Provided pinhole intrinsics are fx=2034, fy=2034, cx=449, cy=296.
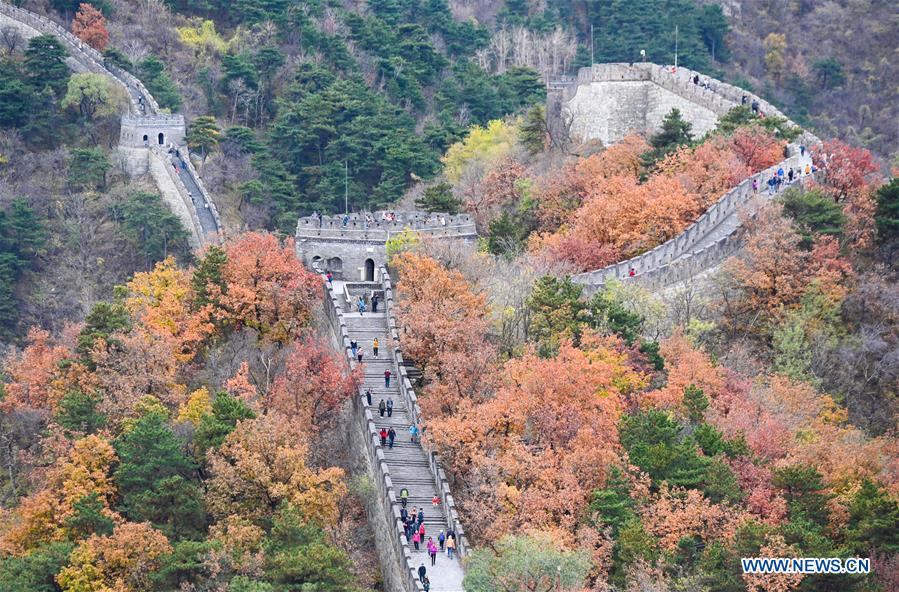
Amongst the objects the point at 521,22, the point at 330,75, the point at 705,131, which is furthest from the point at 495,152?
the point at 521,22

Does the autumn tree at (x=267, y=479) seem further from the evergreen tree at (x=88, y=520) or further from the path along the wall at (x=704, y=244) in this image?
the path along the wall at (x=704, y=244)

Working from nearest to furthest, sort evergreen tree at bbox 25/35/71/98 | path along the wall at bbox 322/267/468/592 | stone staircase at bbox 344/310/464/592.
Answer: stone staircase at bbox 344/310/464/592, path along the wall at bbox 322/267/468/592, evergreen tree at bbox 25/35/71/98

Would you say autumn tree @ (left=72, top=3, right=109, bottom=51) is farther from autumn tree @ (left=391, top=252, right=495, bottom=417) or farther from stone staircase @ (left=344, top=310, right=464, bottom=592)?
stone staircase @ (left=344, top=310, right=464, bottom=592)

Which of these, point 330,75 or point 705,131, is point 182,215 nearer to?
point 330,75

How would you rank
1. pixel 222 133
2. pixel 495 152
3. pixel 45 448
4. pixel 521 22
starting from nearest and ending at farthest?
pixel 45 448, pixel 495 152, pixel 222 133, pixel 521 22

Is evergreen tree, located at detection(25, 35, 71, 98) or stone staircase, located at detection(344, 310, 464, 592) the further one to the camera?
evergreen tree, located at detection(25, 35, 71, 98)

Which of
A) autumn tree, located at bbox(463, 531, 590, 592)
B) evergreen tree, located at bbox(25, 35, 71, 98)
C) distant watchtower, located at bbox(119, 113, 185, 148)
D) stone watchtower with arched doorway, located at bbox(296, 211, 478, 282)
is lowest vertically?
autumn tree, located at bbox(463, 531, 590, 592)

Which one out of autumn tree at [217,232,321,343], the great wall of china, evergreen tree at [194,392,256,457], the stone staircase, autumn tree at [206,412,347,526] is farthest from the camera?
the great wall of china

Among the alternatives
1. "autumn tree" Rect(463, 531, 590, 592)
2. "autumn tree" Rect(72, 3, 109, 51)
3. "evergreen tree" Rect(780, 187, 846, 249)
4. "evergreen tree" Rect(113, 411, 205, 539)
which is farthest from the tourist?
"autumn tree" Rect(72, 3, 109, 51)
